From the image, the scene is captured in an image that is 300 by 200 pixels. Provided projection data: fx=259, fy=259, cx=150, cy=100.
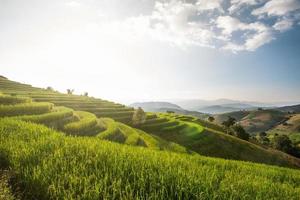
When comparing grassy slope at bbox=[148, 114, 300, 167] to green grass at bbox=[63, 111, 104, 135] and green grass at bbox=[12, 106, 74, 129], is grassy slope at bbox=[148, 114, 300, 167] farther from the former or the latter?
green grass at bbox=[12, 106, 74, 129]

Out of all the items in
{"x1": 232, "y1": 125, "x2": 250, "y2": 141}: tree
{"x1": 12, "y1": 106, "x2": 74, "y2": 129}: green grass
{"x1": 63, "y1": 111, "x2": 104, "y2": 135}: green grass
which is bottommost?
{"x1": 232, "y1": 125, "x2": 250, "y2": 141}: tree

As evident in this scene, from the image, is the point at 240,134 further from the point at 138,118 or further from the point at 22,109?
the point at 22,109

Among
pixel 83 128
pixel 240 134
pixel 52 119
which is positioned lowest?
pixel 240 134

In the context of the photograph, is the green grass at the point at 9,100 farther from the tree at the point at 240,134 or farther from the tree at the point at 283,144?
the tree at the point at 283,144

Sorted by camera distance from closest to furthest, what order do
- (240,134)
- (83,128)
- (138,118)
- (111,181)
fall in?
(111,181) < (83,128) < (138,118) < (240,134)

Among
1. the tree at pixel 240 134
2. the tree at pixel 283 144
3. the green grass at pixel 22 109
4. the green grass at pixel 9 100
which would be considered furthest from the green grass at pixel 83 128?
the tree at pixel 283 144

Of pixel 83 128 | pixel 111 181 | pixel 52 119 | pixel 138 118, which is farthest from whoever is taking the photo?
pixel 138 118

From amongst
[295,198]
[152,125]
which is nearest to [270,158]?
[152,125]

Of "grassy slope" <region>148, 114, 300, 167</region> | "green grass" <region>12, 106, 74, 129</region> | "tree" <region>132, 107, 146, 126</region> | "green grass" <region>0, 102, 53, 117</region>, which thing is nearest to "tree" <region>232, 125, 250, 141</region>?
"grassy slope" <region>148, 114, 300, 167</region>

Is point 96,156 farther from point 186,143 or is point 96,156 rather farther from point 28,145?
point 186,143

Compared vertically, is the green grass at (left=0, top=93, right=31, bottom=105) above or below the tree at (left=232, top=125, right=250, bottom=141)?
above

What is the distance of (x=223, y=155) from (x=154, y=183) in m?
57.8

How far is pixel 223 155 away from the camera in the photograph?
201 ft

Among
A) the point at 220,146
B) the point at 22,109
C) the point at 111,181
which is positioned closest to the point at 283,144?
the point at 220,146
